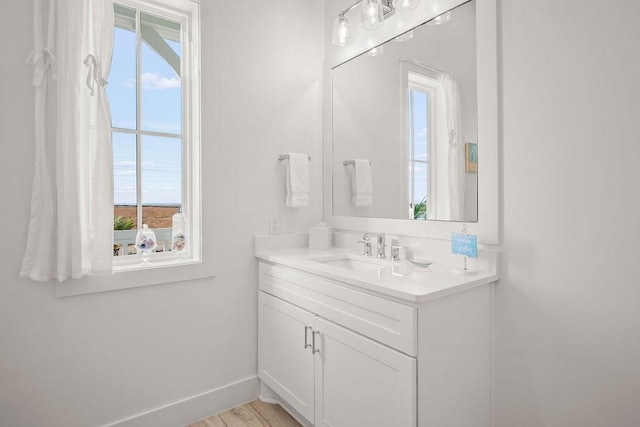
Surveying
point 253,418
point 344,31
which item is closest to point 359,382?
point 253,418

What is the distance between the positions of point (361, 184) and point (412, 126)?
1.61 feet

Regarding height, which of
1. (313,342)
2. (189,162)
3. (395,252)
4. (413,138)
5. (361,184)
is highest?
(413,138)

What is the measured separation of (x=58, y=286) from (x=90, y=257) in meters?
0.18

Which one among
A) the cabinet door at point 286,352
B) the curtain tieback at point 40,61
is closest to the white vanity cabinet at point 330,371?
the cabinet door at point 286,352

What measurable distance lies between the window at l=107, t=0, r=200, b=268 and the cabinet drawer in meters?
0.54

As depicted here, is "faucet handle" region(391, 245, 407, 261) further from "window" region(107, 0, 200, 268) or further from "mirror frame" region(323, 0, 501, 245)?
"window" region(107, 0, 200, 268)

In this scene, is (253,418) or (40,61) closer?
(40,61)

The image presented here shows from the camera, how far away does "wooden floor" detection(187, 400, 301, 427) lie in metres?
1.88

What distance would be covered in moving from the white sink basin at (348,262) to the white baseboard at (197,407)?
0.85 metres

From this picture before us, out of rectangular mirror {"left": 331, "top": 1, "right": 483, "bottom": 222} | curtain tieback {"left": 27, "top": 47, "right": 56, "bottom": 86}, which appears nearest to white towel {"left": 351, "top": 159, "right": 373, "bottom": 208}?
rectangular mirror {"left": 331, "top": 1, "right": 483, "bottom": 222}

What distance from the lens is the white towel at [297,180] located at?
218 centimetres

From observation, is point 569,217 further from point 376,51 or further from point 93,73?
point 93,73

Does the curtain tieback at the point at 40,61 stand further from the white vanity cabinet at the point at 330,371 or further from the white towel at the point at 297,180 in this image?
the white vanity cabinet at the point at 330,371

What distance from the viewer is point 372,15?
180cm
